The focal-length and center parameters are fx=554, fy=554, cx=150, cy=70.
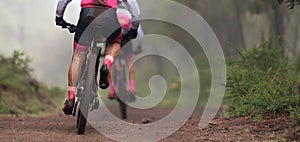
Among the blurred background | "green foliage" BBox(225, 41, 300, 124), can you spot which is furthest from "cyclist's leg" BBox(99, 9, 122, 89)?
the blurred background

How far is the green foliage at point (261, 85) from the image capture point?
6.93m

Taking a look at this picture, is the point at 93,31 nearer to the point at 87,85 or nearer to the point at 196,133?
the point at 87,85

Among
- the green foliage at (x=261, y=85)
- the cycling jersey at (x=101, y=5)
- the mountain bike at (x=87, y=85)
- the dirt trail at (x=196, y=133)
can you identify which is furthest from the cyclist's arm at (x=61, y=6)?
the green foliage at (x=261, y=85)

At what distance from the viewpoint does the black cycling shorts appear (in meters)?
6.23

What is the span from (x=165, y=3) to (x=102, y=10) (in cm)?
2245

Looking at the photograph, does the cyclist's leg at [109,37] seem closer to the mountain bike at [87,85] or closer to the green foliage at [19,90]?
the mountain bike at [87,85]

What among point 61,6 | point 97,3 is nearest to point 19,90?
point 61,6

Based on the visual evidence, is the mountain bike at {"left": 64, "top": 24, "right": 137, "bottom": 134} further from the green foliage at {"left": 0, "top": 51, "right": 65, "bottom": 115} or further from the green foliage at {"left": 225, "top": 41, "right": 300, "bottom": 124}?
the green foliage at {"left": 0, "top": 51, "right": 65, "bottom": 115}

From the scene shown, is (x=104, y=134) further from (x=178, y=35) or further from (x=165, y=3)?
(x=165, y=3)

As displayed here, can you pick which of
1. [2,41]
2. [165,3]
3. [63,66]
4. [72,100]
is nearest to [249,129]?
[72,100]

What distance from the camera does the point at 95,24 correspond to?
A: 20.4 ft

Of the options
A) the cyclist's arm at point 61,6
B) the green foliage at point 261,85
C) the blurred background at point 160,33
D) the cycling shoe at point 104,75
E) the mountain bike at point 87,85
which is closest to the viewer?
the mountain bike at point 87,85

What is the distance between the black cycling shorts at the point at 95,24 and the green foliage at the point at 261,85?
218 centimetres

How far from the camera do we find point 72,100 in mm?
6340
